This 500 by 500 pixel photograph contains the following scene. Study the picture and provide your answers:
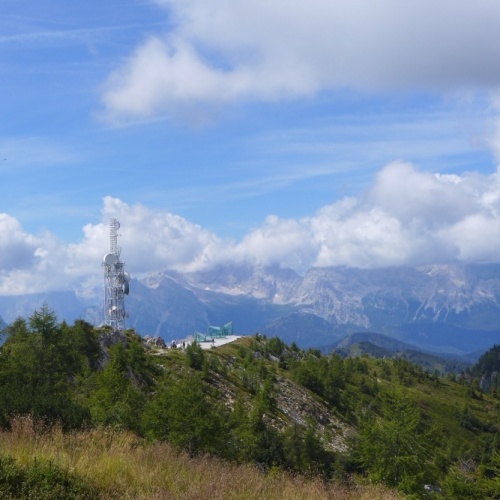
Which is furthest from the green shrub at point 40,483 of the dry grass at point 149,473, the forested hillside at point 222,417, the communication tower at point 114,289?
the communication tower at point 114,289

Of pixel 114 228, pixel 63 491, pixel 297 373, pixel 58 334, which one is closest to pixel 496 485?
pixel 63 491

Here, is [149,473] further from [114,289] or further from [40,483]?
[114,289]

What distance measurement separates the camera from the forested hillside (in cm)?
1484

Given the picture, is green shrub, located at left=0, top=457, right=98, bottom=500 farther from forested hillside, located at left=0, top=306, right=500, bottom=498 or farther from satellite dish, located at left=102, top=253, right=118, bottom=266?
satellite dish, located at left=102, top=253, right=118, bottom=266

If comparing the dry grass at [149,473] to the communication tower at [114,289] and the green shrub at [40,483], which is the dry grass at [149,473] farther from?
the communication tower at [114,289]

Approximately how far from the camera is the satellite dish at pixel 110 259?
143500mm

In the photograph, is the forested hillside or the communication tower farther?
the communication tower

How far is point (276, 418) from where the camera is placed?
301ft

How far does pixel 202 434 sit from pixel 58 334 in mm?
21965

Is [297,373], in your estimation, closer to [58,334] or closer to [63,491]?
[58,334]

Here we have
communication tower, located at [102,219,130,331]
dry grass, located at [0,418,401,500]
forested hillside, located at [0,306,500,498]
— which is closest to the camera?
dry grass, located at [0,418,401,500]

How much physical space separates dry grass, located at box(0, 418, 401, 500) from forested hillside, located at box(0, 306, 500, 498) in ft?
0.32

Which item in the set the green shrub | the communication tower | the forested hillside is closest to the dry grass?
the forested hillside

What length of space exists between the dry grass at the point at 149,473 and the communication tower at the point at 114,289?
12922cm
